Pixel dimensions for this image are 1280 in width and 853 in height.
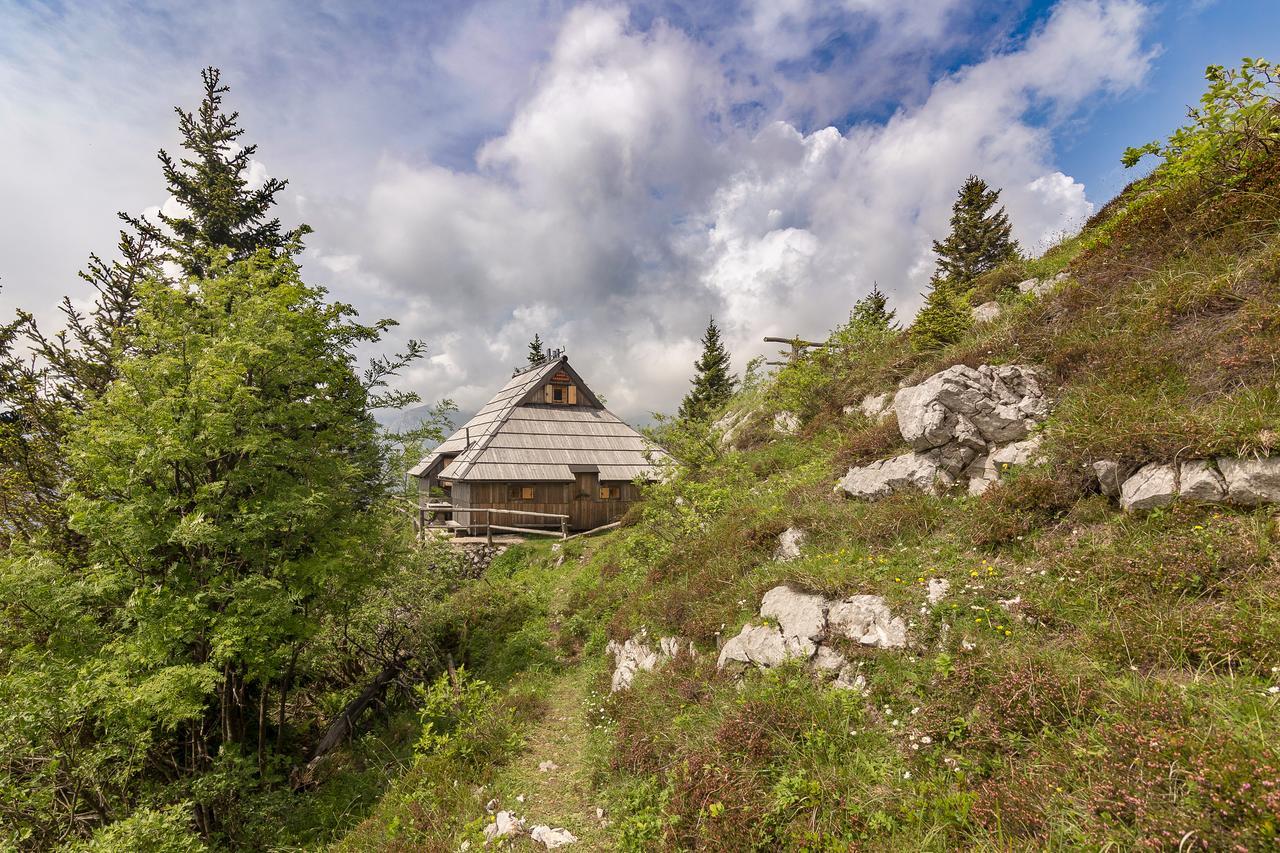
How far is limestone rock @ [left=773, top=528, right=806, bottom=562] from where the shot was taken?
7.75 m

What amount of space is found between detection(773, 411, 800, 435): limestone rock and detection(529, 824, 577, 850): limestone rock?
10491 mm

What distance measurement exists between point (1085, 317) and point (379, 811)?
13.3 meters

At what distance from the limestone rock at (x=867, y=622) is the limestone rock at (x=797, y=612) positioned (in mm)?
126

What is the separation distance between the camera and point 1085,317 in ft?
26.2

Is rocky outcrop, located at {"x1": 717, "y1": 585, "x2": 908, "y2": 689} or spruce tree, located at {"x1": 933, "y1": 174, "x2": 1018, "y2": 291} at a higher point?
spruce tree, located at {"x1": 933, "y1": 174, "x2": 1018, "y2": 291}

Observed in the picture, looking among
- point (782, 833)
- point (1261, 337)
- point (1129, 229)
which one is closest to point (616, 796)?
point (782, 833)

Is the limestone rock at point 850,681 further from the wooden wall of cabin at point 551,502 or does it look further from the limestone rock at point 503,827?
the wooden wall of cabin at point 551,502

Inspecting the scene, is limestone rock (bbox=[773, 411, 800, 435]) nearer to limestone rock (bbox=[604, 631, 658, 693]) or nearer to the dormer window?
limestone rock (bbox=[604, 631, 658, 693])

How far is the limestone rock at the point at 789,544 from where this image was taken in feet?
25.4

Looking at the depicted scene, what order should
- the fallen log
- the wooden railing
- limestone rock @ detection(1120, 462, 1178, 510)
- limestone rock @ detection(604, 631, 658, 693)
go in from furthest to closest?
the wooden railing
the fallen log
limestone rock @ detection(604, 631, 658, 693)
limestone rock @ detection(1120, 462, 1178, 510)

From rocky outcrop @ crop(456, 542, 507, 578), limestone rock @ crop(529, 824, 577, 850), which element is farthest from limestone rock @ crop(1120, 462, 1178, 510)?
rocky outcrop @ crop(456, 542, 507, 578)

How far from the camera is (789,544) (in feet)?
26.0

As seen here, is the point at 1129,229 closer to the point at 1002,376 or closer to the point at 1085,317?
the point at 1085,317

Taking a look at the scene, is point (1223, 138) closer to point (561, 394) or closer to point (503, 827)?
point (503, 827)
